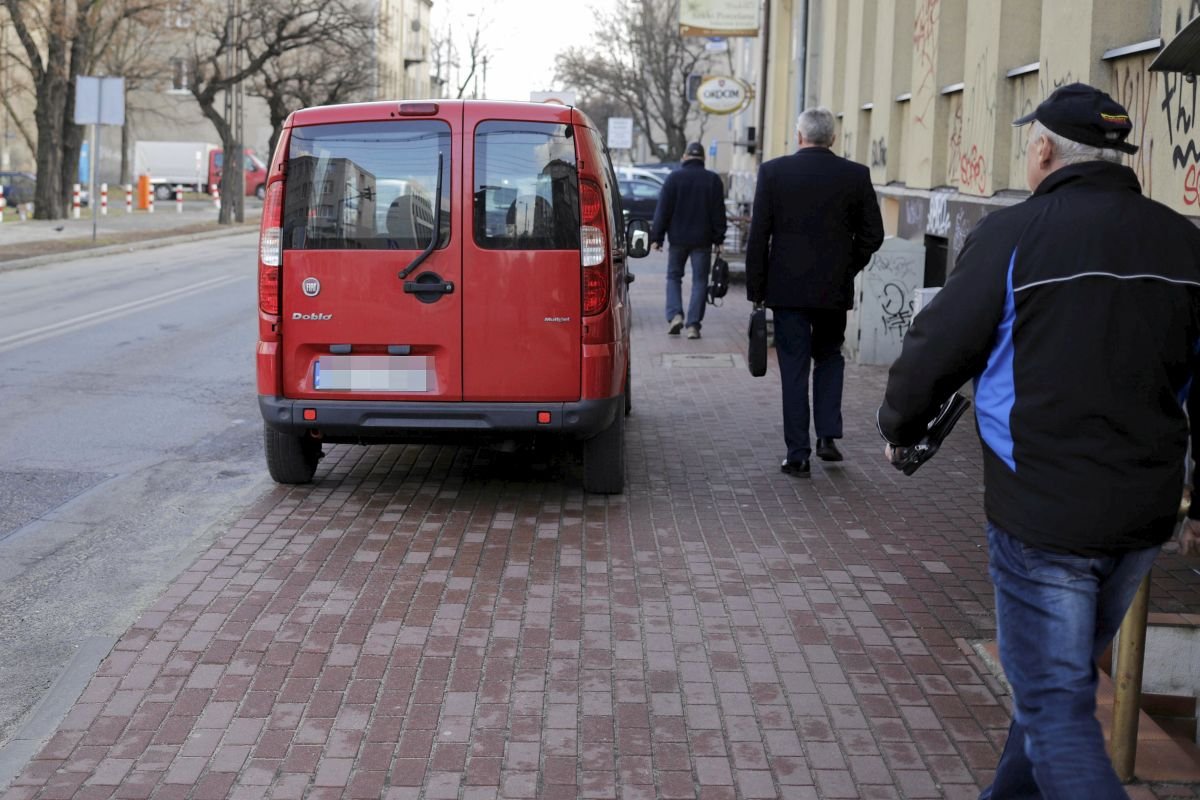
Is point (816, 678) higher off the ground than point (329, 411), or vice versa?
point (329, 411)

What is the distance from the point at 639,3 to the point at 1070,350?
63.9m

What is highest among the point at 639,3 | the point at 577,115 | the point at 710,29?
the point at 639,3

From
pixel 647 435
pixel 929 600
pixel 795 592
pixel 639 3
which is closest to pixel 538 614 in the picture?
pixel 795 592

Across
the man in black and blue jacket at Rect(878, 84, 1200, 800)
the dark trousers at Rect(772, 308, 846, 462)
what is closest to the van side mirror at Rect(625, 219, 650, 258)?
the dark trousers at Rect(772, 308, 846, 462)

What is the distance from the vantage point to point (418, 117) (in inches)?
283

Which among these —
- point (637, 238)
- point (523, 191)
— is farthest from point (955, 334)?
point (637, 238)

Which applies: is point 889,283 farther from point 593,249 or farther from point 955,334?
point 955,334

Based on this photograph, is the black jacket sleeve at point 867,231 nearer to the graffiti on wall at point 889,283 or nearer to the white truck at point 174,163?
the graffiti on wall at point 889,283

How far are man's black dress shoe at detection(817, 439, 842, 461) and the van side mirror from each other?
6.59 feet

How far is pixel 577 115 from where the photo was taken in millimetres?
7309

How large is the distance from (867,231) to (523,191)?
6.61 feet

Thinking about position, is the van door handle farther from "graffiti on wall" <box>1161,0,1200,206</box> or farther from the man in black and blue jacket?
the man in black and blue jacket

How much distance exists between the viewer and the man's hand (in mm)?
3311

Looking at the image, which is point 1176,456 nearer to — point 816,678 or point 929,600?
point 816,678
